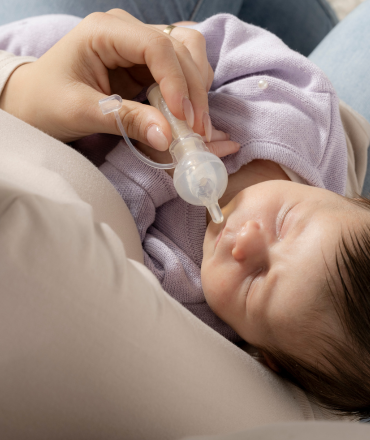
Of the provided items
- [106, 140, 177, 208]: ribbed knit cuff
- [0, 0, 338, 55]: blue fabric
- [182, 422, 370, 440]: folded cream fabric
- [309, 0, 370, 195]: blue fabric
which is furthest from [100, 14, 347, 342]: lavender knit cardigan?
[182, 422, 370, 440]: folded cream fabric

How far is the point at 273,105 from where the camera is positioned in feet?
3.40

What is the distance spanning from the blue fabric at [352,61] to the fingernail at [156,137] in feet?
2.96

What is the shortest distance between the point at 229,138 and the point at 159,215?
0.28 metres

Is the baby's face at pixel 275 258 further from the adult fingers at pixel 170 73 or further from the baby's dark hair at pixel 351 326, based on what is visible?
the adult fingers at pixel 170 73

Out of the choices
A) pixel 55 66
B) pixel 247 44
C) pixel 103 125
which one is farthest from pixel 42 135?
pixel 247 44

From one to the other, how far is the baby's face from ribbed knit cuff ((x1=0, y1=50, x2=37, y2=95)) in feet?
2.06

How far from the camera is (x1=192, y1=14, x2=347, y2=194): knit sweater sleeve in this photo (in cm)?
98

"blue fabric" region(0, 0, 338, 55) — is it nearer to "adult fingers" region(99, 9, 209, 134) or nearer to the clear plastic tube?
"adult fingers" region(99, 9, 209, 134)

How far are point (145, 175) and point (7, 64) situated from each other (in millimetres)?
459

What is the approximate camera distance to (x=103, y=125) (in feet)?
2.58

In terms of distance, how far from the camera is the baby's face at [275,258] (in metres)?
0.75

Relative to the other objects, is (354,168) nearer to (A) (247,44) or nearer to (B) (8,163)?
(A) (247,44)

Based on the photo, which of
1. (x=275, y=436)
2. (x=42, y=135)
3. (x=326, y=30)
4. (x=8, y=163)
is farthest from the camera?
(x=326, y=30)

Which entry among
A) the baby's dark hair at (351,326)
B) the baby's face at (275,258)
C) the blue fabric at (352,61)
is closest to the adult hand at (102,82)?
the baby's face at (275,258)
